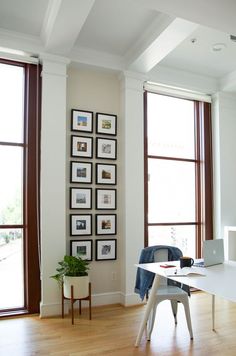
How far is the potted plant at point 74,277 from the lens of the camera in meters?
3.48

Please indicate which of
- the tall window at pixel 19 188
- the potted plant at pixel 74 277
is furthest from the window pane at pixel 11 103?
the potted plant at pixel 74 277

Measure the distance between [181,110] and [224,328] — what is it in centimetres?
303

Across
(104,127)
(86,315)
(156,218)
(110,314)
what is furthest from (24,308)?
(104,127)

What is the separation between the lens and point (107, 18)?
3.39 metres

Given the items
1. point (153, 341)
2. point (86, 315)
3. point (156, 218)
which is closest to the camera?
point (153, 341)

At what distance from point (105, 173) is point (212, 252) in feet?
5.85

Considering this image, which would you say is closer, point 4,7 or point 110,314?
point 4,7

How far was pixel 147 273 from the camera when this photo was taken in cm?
309

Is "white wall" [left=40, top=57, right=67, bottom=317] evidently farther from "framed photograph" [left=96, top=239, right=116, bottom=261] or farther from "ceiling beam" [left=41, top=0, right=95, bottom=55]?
"framed photograph" [left=96, top=239, right=116, bottom=261]

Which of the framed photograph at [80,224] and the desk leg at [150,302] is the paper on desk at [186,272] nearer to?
the desk leg at [150,302]

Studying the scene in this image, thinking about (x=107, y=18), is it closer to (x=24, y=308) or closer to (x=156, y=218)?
(x=156, y=218)

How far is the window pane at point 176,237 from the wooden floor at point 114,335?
1002 millimetres

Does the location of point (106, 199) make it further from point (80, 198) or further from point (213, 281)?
point (213, 281)

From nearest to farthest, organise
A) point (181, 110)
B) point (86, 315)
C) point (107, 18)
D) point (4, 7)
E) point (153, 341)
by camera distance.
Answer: point (153, 341)
point (4, 7)
point (107, 18)
point (86, 315)
point (181, 110)
